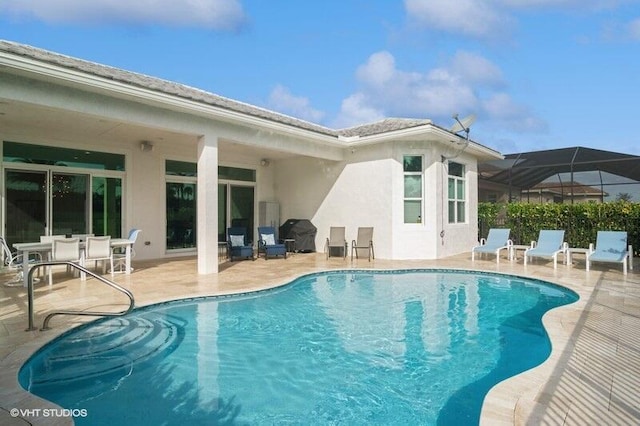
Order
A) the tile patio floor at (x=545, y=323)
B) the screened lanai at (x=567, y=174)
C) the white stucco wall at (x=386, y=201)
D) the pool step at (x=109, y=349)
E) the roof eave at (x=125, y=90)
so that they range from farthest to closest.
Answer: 1. the screened lanai at (x=567, y=174)
2. the white stucco wall at (x=386, y=201)
3. the roof eave at (x=125, y=90)
4. the pool step at (x=109, y=349)
5. the tile patio floor at (x=545, y=323)

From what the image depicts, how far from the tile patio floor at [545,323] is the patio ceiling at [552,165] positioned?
25.5ft

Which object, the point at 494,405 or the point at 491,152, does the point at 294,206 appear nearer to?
the point at 491,152

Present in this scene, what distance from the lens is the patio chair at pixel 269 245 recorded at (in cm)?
1285

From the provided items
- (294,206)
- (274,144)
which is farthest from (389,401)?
(294,206)

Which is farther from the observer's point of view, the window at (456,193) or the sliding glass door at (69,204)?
the window at (456,193)

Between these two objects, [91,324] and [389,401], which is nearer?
[389,401]

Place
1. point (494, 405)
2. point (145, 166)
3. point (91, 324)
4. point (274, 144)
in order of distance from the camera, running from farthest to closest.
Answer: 1. point (145, 166)
2. point (274, 144)
3. point (91, 324)
4. point (494, 405)

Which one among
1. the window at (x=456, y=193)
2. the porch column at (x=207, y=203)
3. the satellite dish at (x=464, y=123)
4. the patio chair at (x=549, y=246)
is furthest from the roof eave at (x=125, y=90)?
the patio chair at (x=549, y=246)

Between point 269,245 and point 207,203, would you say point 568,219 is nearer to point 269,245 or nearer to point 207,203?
point 269,245

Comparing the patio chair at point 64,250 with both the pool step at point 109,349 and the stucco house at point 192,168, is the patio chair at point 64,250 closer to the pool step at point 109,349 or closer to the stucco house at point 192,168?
the stucco house at point 192,168

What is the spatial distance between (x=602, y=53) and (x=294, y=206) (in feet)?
41.4

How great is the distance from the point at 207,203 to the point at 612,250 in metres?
10.8

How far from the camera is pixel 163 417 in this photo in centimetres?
350

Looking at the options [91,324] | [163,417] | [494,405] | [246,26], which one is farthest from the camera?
[246,26]
